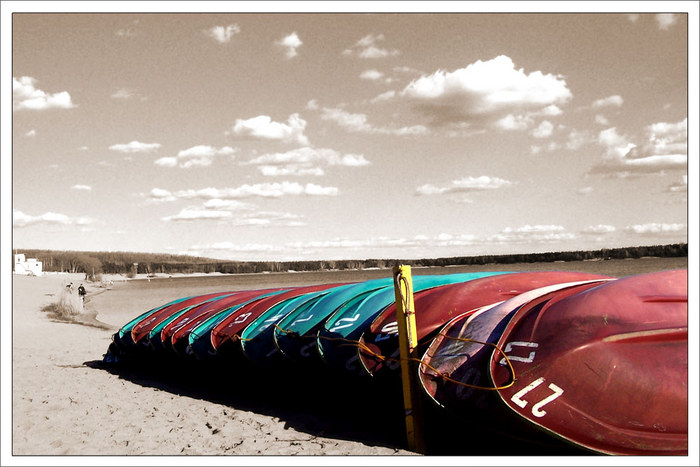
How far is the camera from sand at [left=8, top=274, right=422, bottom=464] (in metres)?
4.66

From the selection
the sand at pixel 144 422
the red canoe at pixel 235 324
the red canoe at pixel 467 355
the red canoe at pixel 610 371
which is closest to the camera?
the red canoe at pixel 610 371

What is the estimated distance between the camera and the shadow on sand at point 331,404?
12.6ft

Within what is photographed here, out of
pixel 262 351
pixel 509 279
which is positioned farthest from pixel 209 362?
pixel 509 279

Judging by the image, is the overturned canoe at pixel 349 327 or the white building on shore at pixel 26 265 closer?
the overturned canoe at pixel 349 327

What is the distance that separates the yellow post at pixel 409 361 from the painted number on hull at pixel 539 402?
0.86 metres

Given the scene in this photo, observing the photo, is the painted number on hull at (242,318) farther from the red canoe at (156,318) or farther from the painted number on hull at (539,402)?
the painted number on hull at (539,402)

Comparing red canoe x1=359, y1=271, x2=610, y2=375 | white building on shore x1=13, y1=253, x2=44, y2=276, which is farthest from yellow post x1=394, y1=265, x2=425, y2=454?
white building on shore x1=13, y1=253, x2=44, y2=276

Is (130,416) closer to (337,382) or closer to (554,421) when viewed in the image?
(337,382)

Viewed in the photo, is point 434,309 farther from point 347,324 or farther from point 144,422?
point 144,422

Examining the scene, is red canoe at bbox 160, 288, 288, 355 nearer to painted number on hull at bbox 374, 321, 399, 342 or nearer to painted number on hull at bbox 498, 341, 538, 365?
painted number on hull at bbox 374, 321, 399, 342

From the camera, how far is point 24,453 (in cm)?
479

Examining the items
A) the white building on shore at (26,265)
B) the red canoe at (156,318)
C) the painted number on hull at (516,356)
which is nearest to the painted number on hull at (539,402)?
the painted number on hull at (516,356)

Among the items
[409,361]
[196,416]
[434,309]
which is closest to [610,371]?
[409,361]

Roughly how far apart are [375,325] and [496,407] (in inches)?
61.6
